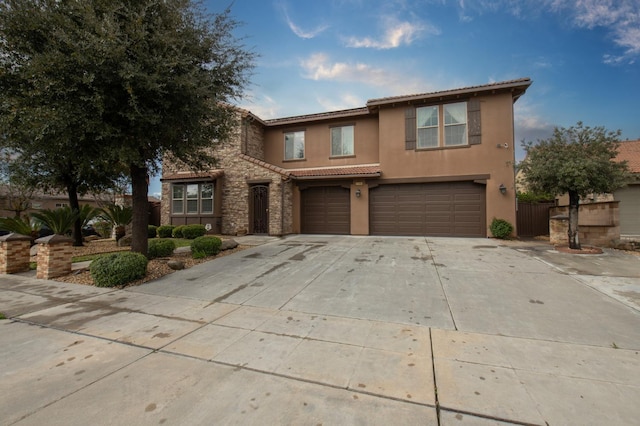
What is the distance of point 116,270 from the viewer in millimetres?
5781

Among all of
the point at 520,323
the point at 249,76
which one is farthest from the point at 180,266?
the point at 520,323

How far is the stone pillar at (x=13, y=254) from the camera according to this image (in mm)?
6938

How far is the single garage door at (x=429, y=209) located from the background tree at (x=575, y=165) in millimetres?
3062

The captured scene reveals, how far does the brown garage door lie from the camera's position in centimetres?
1420

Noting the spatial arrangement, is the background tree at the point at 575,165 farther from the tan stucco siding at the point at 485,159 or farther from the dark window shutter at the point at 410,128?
the dark window shutter at the point at 410,128

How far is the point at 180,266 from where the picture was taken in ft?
23.3

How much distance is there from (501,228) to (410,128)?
5951 mm

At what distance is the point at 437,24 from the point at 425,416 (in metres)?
13.8

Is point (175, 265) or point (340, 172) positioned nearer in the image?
point (175, 265)

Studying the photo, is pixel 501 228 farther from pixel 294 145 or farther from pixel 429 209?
pixel 294 145

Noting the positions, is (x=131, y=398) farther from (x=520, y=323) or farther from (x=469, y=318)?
(x=520, y=323)

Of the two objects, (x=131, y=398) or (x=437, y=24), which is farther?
(x=437, y=24)

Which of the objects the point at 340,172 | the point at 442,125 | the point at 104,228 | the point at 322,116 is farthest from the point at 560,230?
the point at 104,228

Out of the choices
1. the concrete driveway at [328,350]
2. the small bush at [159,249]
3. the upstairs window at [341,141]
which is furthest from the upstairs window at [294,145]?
the concrete driveway at [328,350]
